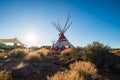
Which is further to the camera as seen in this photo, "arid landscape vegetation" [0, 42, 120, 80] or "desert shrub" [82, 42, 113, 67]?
"desert shrub" [82, 42, 113, 67]

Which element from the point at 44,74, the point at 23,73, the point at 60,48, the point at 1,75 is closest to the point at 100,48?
the point at 44,74

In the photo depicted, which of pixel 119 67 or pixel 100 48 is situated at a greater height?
pixel 100 48

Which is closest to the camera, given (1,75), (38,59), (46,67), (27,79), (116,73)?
(1,75)

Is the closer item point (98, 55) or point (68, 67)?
point (68, 67)

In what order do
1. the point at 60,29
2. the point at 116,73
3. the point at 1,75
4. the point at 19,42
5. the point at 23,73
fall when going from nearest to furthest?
the point at 1,75
the point at 23,73
the point at 116,73
the point at 60,29
the point at 19,42

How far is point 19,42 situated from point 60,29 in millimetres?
16978

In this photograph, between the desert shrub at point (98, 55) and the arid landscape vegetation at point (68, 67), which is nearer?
the arid landscape vegetation at point (68, 67)

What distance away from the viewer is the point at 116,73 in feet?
46.1

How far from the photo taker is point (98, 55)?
51.6 feet

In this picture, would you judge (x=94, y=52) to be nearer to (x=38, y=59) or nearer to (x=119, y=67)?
(x=119, y=67)

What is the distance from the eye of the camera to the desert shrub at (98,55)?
1520 cm

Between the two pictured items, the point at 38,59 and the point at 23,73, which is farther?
the point at 38,59

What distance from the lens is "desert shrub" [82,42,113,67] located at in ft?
49.9

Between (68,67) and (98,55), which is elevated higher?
(98,55)
